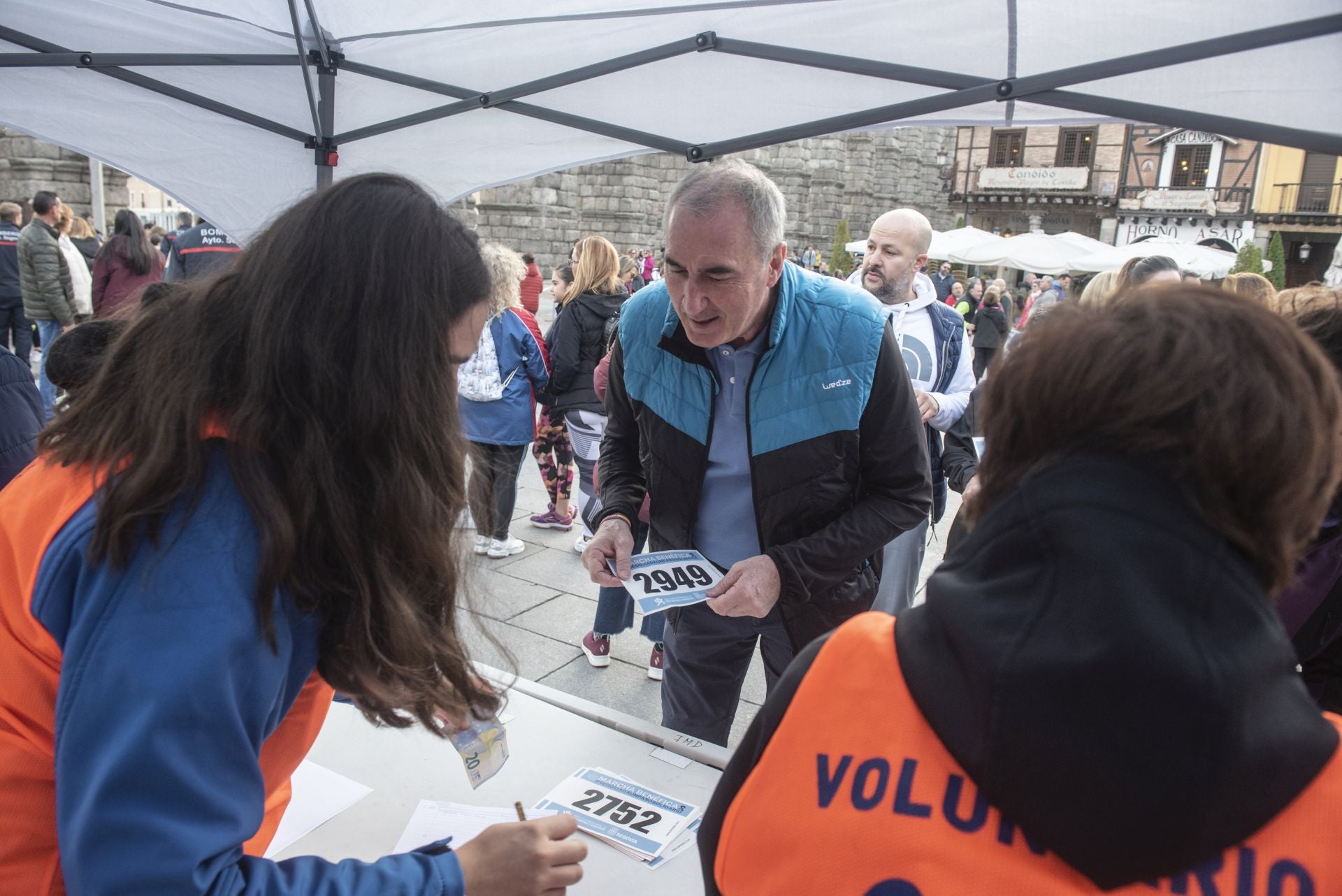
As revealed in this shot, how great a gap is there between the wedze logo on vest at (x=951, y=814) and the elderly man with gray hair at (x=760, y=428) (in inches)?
49.1

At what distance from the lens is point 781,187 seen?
29.5 metres

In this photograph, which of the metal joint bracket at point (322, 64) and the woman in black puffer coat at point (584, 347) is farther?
the woman in black puffer coat at point (584, 347)

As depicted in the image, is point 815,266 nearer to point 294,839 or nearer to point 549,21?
point 549,21

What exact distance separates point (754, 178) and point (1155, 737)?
5.59 ft

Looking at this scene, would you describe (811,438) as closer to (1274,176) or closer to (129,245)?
(129,245)

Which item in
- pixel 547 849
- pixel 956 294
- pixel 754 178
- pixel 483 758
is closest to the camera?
pixel 547 849

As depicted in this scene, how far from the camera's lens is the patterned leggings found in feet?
19.0

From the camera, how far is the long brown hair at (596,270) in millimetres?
5094

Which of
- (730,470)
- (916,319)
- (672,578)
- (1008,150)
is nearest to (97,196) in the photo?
(916,319)

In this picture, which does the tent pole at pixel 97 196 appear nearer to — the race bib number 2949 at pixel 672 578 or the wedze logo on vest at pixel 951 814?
the race bib number 2949 at pixel 672 578

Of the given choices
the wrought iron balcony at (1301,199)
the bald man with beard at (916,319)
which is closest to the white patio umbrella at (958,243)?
the bald man with beard at (916,319)

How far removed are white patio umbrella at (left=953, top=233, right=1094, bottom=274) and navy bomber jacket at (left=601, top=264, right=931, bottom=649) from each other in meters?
16.8

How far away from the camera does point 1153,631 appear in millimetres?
678

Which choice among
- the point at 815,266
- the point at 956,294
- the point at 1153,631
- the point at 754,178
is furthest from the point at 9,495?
the point at 815,266
